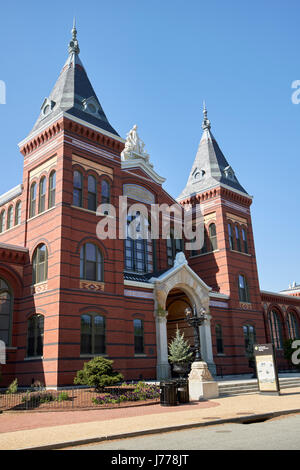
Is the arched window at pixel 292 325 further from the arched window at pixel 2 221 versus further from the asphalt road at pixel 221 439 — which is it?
the asphalt road at pixel 221 439

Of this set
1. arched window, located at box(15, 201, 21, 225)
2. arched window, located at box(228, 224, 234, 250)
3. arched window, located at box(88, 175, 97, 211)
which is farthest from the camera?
arched window, located at box(228, 224, 234, 250)

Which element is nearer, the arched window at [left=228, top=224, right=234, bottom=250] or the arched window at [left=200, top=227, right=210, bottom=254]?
the arched window at [left=228, top=224, right=234, bottom=250]

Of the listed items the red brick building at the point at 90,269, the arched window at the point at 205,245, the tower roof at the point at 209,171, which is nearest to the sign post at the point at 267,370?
the red brick building at the point at 90,269

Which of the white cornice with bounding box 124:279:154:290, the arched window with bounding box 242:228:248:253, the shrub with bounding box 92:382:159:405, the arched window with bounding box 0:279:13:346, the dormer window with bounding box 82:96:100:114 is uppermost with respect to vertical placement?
the dormer window with bounding box 82:96:100:114

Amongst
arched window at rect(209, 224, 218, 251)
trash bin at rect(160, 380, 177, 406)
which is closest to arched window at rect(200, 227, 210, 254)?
arched window at rect(209, 224, 218, 251)

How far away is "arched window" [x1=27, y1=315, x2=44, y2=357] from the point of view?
22531 mm

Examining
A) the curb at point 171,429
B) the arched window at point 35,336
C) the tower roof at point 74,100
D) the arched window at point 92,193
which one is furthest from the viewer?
the tower roof at point 74,100

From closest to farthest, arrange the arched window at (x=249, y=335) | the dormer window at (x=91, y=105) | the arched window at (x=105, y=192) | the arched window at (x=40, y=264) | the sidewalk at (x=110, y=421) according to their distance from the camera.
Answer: the sidewalk at (x=110, y=421) → the arched window at (x=40, y=264) → the arched window at (x=105, y=192) → the dormer window at (x=91, y=105) → the arched window at (x=249, y=335)

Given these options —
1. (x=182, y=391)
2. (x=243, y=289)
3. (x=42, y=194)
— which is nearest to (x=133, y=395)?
(x=182, y=391)

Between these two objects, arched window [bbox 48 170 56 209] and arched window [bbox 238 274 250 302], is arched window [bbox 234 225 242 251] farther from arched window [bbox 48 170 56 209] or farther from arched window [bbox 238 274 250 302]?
arched window [bbox 48 170 56 209]

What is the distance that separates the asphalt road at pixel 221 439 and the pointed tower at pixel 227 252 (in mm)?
20971

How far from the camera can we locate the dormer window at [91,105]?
27281 mm

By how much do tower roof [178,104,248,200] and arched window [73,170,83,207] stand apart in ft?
48.4
